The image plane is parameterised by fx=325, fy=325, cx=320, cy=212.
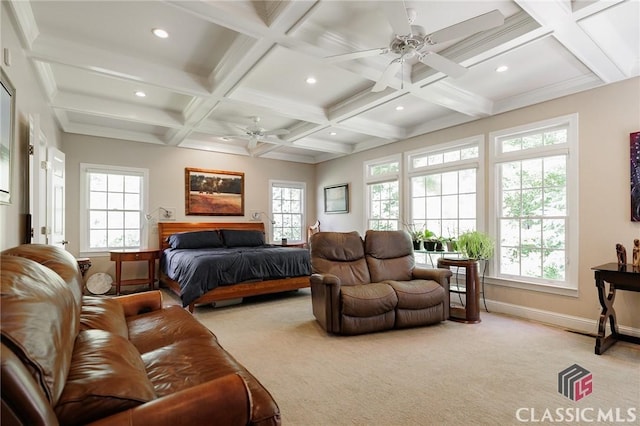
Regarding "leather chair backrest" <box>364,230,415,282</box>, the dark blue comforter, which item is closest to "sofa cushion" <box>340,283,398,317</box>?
"leather chair backrest" <box>364,230,415,282</box>

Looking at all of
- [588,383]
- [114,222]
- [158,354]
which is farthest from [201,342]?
[114,222]

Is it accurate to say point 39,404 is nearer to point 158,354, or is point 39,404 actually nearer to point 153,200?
point 158,354

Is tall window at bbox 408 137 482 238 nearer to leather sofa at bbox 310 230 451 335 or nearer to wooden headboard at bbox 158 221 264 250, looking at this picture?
leather sofa at bbox 310 230 451 335

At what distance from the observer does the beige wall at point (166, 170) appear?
520cm

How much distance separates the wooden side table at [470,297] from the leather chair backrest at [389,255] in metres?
0.54

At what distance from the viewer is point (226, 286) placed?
4258mm

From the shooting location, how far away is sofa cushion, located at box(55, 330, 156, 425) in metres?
0.91

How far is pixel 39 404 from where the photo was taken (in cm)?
76

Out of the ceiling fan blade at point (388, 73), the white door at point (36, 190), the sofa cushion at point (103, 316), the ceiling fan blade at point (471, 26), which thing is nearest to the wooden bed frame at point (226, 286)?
the white door at point (36, 190)

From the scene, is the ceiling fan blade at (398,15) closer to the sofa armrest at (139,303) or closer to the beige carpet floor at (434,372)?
the beige carpet floor at (434,372)

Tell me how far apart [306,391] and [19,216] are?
261cm

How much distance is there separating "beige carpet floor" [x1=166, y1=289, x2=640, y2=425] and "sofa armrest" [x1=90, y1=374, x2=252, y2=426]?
1.01 metres

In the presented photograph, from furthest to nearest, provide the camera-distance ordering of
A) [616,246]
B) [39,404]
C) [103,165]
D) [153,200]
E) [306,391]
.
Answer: [153,200] < [103,165] < [616,246] < [306,391] < [39,404]

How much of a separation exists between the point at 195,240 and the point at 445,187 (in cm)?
415
